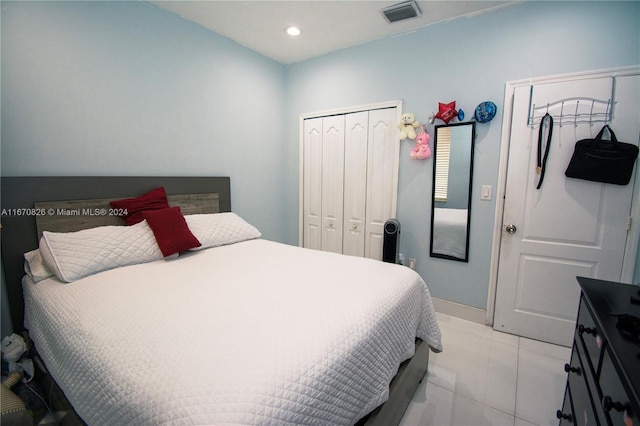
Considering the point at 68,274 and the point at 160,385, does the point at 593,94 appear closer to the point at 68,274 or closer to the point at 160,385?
the point at 160,385

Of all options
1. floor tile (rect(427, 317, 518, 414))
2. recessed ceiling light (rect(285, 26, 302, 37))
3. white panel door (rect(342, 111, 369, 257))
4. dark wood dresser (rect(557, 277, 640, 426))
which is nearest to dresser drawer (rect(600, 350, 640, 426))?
dark wood dresser (rect(557, 277, 640, 426))

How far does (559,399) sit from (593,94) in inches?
81.6

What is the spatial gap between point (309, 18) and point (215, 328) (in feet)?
8.55

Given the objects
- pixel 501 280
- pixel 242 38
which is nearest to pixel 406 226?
pixel 501 280

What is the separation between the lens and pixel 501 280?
246 centimetres

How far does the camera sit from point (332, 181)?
3326 mm

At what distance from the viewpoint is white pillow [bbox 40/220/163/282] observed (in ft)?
5.29

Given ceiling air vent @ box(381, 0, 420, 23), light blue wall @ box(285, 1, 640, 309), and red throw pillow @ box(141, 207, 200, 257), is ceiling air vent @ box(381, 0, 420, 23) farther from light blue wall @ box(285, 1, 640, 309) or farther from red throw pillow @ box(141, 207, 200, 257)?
red throw pillow @ box(141, 207, 200, 257)

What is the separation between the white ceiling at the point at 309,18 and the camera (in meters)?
2.30

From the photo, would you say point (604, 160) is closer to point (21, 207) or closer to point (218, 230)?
point (218, 230)

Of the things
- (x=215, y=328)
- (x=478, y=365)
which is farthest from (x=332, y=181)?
(x=215, y=328)

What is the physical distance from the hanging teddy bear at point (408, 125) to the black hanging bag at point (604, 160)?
121 centimetres

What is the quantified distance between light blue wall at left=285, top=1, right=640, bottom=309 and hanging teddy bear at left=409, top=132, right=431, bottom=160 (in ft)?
0.30

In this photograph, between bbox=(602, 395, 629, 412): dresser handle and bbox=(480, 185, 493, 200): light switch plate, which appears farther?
bbox=(480, 185, 493, 200): light switch plate
